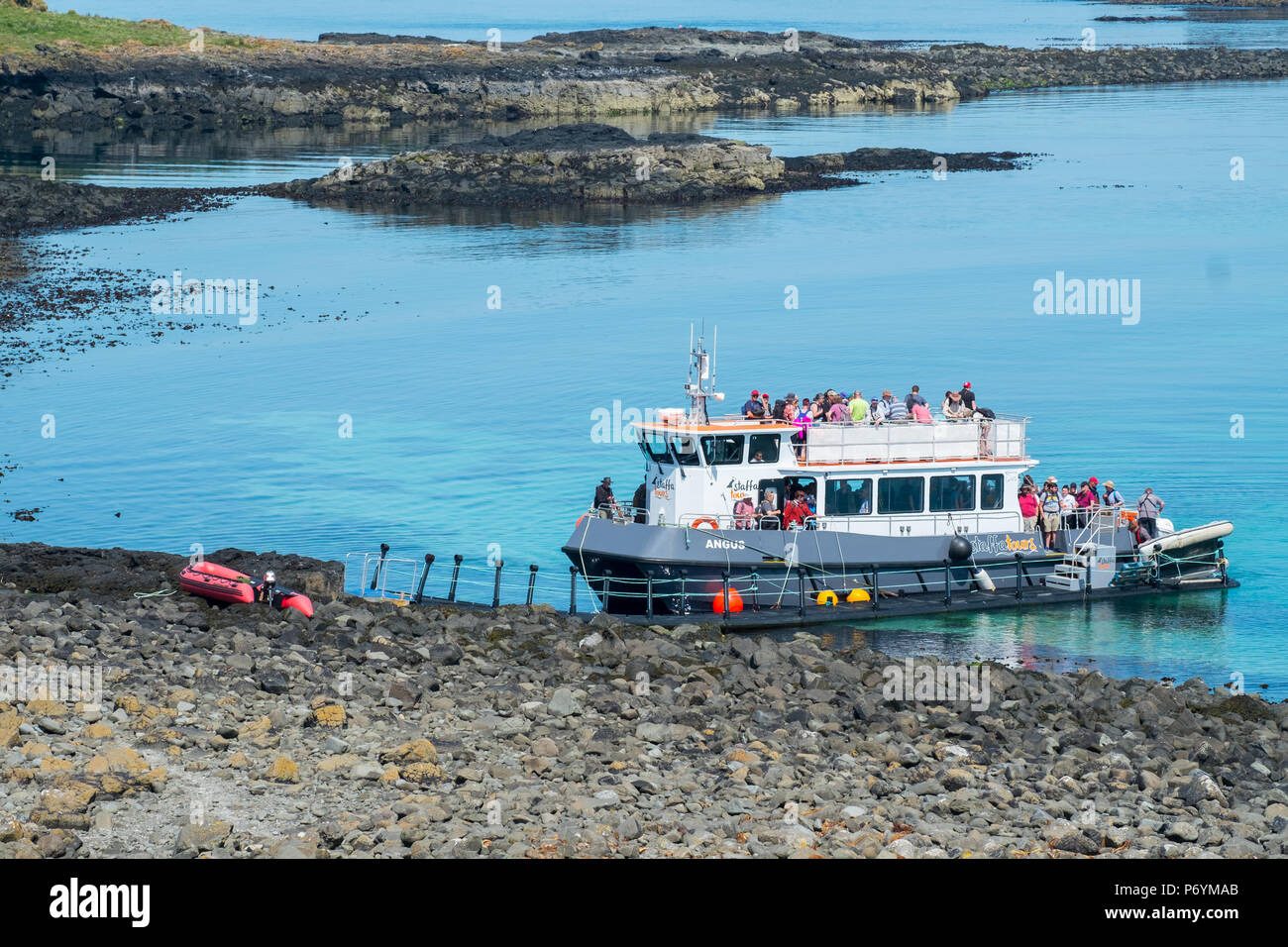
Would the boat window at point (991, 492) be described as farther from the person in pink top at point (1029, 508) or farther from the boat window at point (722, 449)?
the boat window at point (722, 449)

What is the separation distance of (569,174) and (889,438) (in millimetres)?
67316

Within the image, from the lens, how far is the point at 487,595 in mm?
32219

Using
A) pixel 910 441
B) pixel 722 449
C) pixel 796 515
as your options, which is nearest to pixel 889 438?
pixel 910 441

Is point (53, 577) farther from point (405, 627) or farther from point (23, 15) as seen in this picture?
point (23, 15)

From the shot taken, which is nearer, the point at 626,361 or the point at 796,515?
the point at 796,515

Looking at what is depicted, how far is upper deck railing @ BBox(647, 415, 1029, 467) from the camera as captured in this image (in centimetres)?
3081

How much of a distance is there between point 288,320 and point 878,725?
48.4 metres

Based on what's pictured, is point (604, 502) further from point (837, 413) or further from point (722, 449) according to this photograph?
point (837, 413)

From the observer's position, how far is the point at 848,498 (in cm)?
3152

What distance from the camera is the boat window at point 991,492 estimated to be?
3219 cm

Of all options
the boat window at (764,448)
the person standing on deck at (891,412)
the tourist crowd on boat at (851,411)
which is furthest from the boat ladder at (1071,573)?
the boat window at (764,448)

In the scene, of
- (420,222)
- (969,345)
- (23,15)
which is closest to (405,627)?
(969,345)

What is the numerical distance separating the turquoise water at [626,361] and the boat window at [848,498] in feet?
8.45

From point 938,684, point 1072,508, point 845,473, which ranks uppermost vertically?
point 845,473
